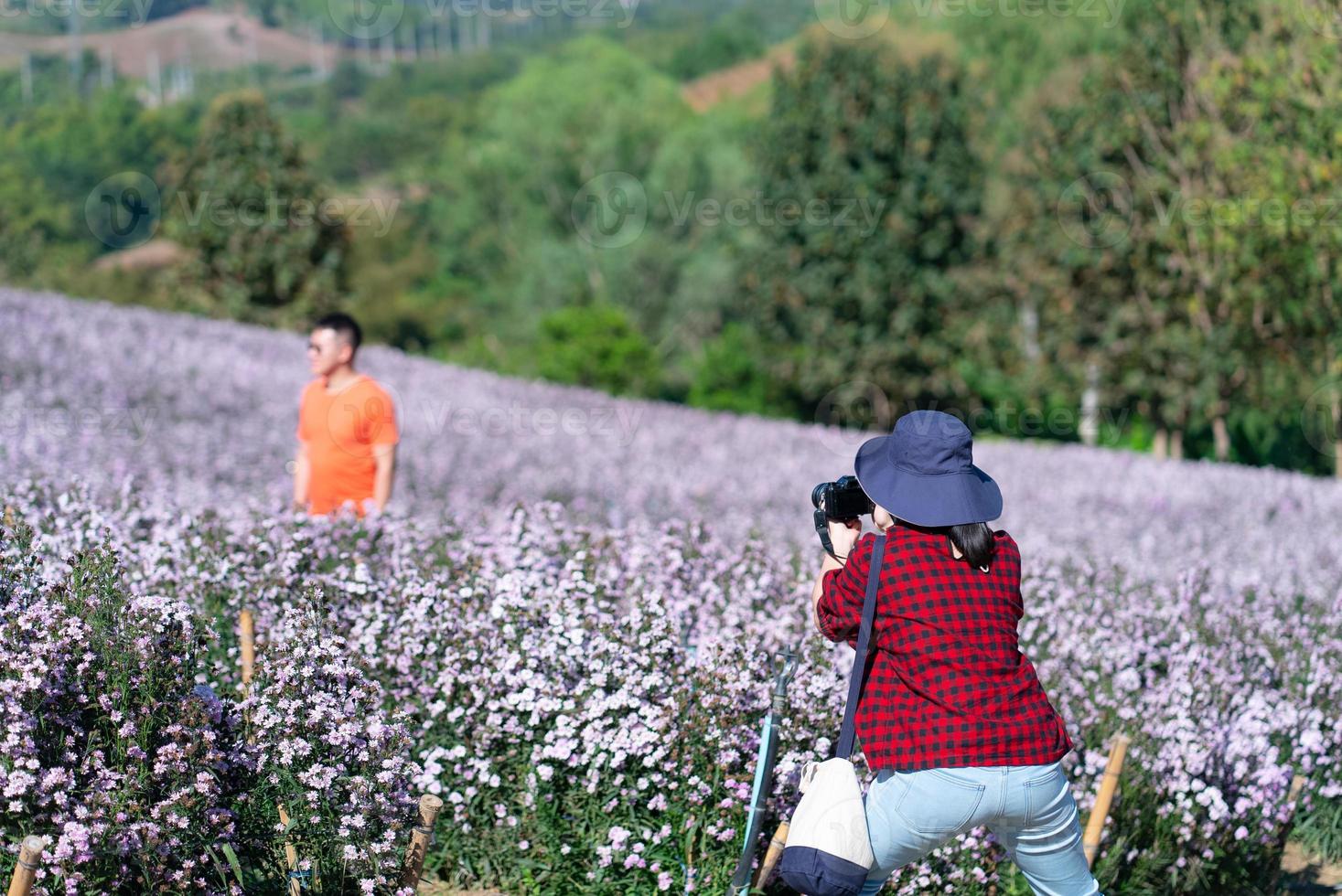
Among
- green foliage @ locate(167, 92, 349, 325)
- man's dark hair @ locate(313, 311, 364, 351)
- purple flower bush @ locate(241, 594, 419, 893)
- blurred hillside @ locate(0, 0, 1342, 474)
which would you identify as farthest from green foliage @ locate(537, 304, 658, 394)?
purple flower bush @ locate(241, 594, 419, 893)

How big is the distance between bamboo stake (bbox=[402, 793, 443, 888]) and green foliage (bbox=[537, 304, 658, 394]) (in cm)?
2910

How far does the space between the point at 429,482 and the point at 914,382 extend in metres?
22.7

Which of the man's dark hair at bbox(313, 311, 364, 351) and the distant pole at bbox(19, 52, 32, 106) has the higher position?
the distant pole at bbox(19, 52, 32, 106)

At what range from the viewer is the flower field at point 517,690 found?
12.4ft

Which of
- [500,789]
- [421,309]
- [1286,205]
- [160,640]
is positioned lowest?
[421,309]

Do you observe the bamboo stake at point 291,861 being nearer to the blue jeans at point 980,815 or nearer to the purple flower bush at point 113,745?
the purple flower bush at point 113,745

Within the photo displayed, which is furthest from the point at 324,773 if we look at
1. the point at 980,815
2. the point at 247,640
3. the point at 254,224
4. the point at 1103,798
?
the point at 254,224

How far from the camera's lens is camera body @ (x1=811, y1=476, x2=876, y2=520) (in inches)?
152

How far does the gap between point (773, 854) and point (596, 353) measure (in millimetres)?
29515

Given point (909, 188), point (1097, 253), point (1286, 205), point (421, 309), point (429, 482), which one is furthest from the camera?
point (421, 309)

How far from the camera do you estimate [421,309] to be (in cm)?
5684

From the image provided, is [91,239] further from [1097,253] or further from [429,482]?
[429,482]

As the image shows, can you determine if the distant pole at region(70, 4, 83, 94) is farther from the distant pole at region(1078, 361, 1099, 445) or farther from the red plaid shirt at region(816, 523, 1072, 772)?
the red plaid shirt at region(816, 523, 1072, 772)

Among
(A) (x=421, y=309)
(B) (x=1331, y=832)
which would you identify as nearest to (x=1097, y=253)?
(B) (x=1331, y=832)
